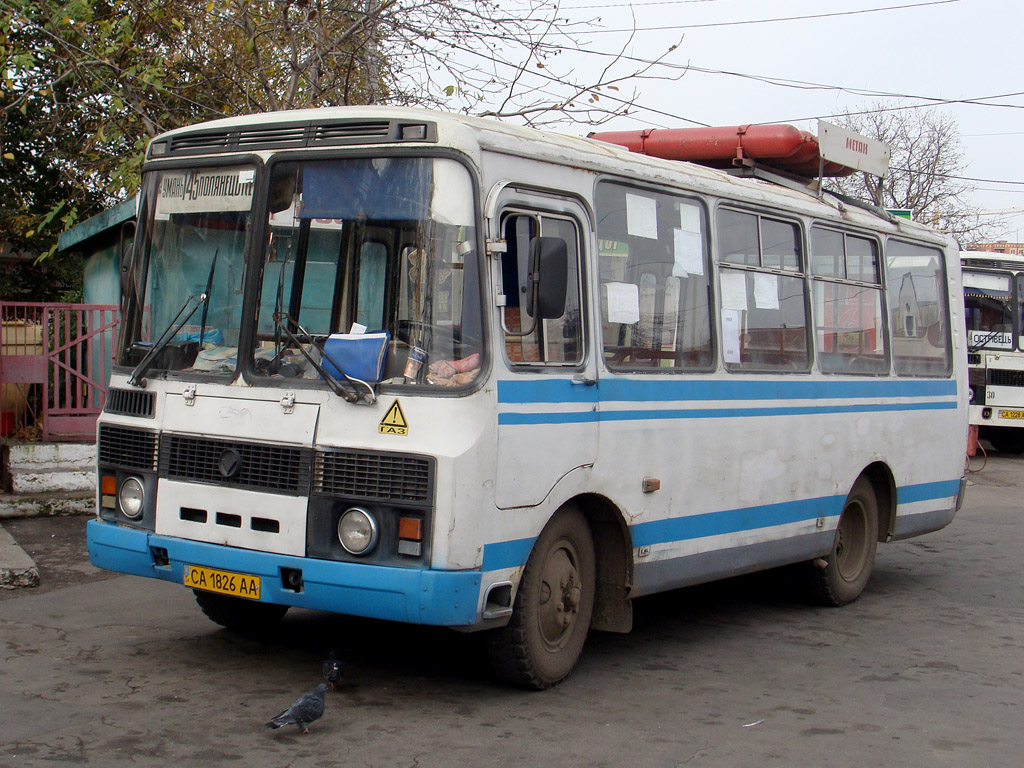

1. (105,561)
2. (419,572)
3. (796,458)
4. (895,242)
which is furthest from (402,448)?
(895,242)

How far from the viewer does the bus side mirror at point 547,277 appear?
5.36 m

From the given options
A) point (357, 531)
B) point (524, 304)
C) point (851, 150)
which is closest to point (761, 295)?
point (851, 150)

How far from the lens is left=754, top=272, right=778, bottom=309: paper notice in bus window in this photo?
752cm

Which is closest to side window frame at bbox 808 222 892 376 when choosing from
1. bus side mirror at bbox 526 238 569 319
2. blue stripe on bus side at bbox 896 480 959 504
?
blue stripe on bus side at bbox 896 480 959 504

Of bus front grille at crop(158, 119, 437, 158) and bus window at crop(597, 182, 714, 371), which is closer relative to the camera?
bus front grille at crop(158, 119, 437, 158)

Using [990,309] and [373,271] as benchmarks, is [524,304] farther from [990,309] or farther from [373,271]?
[990,309]

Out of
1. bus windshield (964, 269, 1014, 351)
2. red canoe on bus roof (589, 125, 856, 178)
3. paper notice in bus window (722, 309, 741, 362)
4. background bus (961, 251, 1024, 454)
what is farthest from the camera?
bus windshield (964, 269, 1014, 351)

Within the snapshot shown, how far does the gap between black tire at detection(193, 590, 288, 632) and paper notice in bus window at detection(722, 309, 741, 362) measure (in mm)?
3013

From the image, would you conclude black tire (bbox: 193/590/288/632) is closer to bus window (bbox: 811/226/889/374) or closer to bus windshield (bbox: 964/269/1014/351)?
bus window (bbox: 811/226/889/374)

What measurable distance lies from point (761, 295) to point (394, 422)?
10.8 ft

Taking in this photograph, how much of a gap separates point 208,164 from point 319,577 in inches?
84.9

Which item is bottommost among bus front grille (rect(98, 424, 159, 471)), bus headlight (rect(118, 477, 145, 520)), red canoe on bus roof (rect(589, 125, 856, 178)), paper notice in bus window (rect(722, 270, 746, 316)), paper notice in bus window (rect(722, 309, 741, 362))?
bus headlight (rect(118, 477, 145, 520))

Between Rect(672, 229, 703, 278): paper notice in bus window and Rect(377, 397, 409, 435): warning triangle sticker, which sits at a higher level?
Rect(672, 229, 703, 278): paper notice in bus window

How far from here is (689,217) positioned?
6.94m
